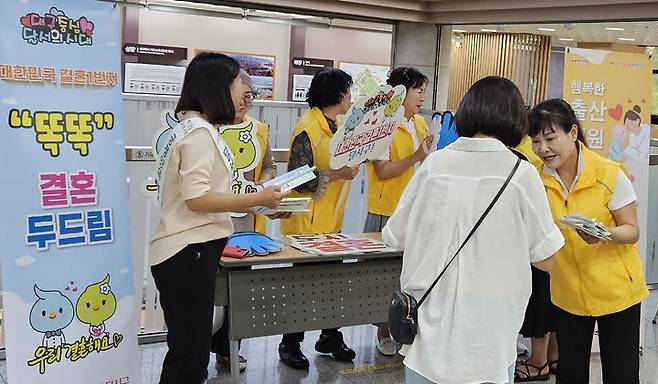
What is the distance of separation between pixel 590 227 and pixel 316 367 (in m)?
1.92

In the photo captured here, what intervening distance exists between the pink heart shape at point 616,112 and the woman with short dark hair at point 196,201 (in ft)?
7.91

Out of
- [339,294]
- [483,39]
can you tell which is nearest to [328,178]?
[339,294]

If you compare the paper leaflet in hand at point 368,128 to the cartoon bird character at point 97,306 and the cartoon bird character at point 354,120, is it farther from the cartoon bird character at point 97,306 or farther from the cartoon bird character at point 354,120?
the cartoon bird character at point 97,306

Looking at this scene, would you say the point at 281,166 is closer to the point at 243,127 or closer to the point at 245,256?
the point at 243,127

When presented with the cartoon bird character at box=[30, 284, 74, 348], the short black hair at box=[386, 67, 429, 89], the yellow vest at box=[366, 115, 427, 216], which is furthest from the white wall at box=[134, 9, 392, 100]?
the cartoon bird character at box=[30, 284, 74, 348]

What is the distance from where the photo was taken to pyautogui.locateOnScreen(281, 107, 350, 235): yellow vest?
375 centimetres

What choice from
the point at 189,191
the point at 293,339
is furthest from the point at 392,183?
the point at 189,191

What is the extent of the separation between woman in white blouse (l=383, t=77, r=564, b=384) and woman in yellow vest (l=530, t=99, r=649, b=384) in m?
0.72

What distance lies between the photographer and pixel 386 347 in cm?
420

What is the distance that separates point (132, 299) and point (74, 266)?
1.01 ft

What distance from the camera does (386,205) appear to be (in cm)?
406

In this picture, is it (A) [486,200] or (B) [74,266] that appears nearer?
(A) [486,200]

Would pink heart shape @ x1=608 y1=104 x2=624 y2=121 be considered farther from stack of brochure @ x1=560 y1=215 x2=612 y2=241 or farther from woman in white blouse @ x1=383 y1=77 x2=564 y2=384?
woman in white blouse @ x1=383 y1=77 x2=564 y2=384

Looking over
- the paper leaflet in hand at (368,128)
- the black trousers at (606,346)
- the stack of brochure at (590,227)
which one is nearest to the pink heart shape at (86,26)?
the paper leaflet in hand at (368,128)
